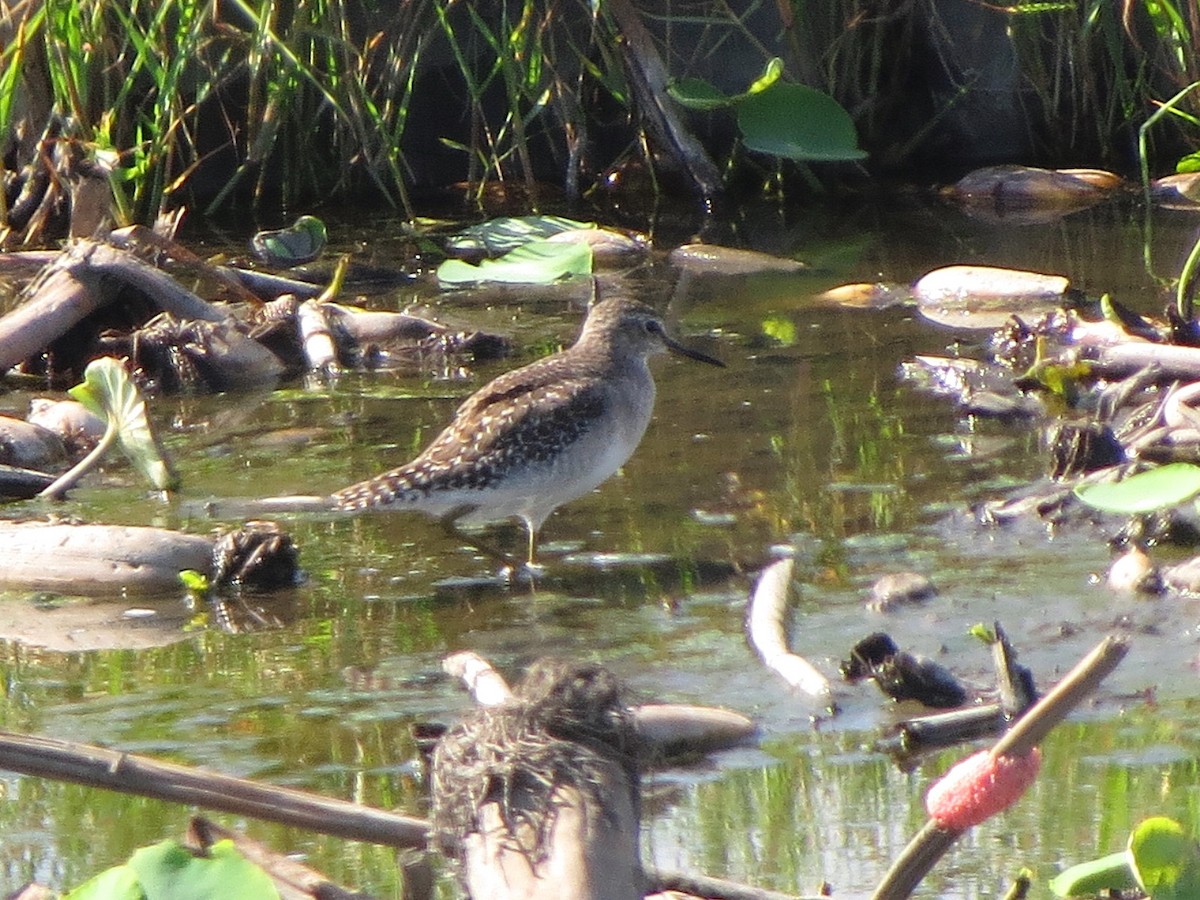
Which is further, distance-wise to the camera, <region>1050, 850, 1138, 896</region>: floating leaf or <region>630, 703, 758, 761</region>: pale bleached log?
<region>630, 703, 758, 761</region>: pale bleached log

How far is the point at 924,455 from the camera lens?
6.31 m

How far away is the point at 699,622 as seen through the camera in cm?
498

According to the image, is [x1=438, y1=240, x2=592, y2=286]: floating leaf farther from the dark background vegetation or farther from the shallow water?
the dark background vegetation

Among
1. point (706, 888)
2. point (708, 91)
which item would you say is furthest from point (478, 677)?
point (708, 91)

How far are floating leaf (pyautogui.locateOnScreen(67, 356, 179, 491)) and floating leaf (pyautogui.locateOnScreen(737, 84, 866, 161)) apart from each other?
433cm

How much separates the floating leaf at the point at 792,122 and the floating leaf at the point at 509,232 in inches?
36.5

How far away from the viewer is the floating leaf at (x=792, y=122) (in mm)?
9539

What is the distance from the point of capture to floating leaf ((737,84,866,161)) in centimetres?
954

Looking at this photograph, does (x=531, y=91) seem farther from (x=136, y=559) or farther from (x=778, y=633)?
(x=778, y=633)

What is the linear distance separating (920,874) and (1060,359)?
491 centimetres

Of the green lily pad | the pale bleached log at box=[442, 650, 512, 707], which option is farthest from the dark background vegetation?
the pale bleached log at box=[442, 650, 512, 707]

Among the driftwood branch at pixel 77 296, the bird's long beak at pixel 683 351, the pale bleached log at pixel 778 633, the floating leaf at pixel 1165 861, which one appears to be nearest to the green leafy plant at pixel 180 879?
the floating leaf at pixel 1165 861

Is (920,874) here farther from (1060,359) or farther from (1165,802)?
(1060,359)

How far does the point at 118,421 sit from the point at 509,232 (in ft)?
12.6
